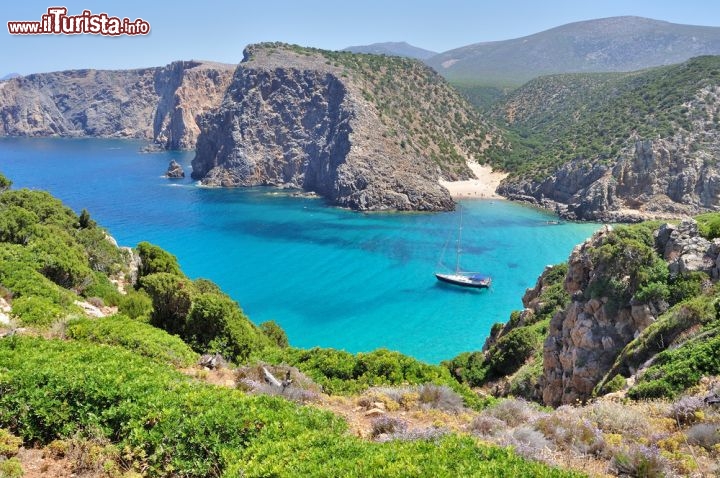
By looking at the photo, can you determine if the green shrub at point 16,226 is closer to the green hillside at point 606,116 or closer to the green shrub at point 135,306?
the green shrub at point 135,306

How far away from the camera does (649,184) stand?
250ft

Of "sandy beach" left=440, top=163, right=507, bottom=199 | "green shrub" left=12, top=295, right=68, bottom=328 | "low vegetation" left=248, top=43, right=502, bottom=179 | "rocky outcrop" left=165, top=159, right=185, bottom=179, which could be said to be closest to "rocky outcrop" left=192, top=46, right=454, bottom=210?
"low vegetation" left=248, top=43, right=502, bottom=179

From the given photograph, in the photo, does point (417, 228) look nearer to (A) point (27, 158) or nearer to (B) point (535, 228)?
(B) point (535, 228)

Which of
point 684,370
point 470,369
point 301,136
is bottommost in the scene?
point 470,369

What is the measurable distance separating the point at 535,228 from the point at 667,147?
80.9 feet

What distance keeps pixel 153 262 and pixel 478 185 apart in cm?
8187

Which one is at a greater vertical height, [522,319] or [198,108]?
[198,108]

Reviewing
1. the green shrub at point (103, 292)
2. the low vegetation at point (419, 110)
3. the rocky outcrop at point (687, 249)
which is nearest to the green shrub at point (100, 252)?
the green shrub at point (103, 292)

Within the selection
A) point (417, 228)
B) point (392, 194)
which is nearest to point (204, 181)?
point (392, 194)

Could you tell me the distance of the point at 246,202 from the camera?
87312 millimetres

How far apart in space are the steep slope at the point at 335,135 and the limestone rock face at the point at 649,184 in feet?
75.2

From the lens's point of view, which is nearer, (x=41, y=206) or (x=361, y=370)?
(x=361, y=370)

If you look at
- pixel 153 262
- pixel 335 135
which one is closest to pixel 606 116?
pixel 335 135

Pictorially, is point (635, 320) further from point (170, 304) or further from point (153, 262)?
point (153, 262)
